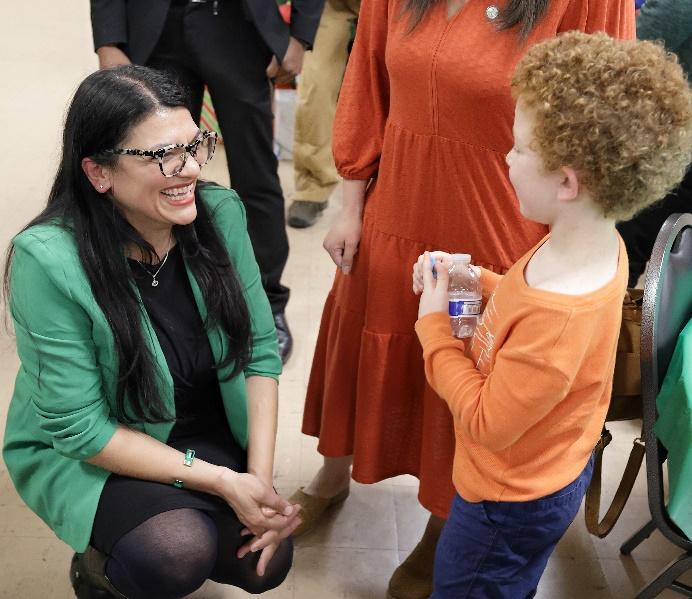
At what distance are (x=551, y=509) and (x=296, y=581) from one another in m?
0.82

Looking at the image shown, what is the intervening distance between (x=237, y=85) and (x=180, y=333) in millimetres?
1071

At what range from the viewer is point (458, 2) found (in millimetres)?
1511

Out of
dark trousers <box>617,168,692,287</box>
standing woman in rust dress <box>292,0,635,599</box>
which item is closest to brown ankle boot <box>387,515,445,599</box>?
standing woman in rust dress <box>292,0,635,599</box>

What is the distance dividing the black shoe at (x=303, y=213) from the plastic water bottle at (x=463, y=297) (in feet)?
7.08

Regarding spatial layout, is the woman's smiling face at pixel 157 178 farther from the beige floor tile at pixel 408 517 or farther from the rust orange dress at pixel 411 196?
the beige floor tile at pixel 408 517

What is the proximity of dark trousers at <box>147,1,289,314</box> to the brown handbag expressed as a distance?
1279 mm

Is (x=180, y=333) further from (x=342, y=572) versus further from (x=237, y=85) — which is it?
(x=237, y=85)

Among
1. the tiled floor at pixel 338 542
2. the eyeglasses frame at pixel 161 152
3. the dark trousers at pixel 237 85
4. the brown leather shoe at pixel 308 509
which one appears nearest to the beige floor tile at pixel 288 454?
the tiled floor at pixel 338 542

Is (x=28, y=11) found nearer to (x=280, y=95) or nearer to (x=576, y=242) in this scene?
(x=280, y=95)

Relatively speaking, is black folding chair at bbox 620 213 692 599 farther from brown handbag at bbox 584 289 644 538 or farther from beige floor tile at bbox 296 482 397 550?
beige floor tile at bbox 296 482 397 550

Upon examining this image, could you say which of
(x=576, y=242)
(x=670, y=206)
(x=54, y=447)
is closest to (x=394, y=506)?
(x=54, y=447)

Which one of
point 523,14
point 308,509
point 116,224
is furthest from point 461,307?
A: point 308,509

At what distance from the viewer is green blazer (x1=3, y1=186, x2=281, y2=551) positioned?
1.48 metres

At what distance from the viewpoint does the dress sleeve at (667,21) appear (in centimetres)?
240
